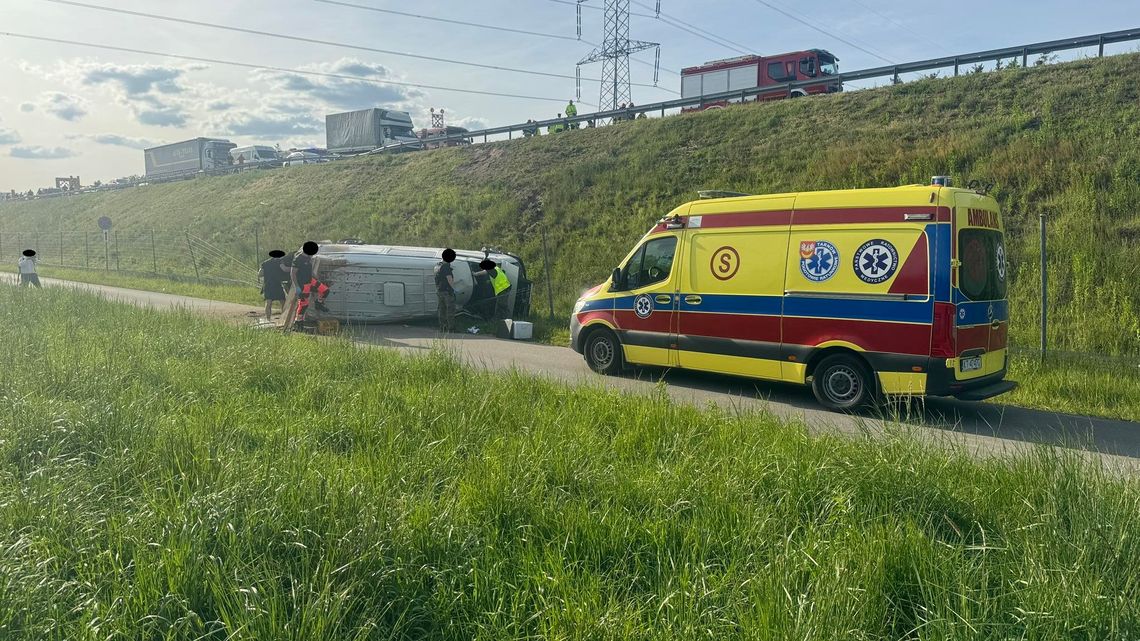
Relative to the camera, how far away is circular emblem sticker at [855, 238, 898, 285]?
7.35 metres

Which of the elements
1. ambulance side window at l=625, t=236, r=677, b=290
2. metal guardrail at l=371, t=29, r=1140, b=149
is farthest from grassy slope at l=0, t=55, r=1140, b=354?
ambulance side window at l=625, t=236, r=677, b=290

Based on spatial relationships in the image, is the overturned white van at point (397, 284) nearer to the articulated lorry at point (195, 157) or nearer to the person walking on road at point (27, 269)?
the person walking on road at point (27, 269)

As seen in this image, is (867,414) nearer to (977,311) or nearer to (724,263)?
(977,311)

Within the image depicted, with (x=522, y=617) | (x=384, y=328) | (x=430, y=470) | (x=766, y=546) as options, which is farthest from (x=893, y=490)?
(x=384, y=328)

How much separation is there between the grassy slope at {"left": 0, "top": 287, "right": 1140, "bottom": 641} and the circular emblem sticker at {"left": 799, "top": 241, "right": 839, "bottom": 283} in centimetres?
289

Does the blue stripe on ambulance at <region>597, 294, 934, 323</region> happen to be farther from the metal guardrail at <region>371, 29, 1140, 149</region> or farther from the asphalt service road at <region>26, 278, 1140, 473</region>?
the metal guardrail at <region>371, 29, 1140, 149</region>

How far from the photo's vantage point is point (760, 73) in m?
29.4

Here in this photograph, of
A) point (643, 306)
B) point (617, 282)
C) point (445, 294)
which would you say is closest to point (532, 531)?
point (643, 306)

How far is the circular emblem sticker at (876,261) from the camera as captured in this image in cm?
735

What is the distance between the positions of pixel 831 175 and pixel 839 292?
1050cm

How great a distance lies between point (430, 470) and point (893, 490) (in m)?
2.72

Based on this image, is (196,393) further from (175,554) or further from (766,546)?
(766,546)

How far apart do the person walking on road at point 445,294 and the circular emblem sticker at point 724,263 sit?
→ 6855 millimetres

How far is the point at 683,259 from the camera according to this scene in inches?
362
